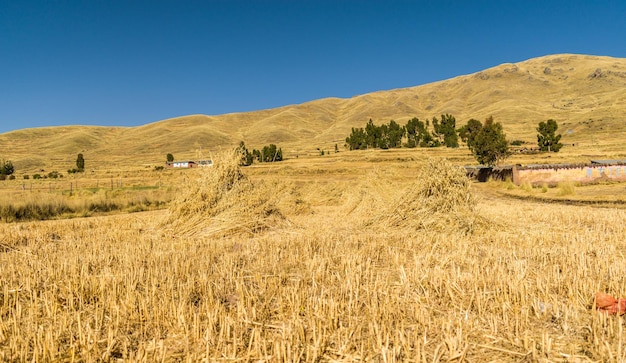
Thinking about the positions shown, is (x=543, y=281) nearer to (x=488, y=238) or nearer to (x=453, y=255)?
(x=453, y=255)

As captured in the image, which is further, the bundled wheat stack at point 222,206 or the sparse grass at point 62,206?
the sparse grass at point 62,206

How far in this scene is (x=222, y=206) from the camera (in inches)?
445

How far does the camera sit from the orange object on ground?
4.25m

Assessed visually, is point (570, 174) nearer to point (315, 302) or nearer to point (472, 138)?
point (472, 138)

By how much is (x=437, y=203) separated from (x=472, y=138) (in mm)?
48821

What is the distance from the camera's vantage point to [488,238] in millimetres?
9070

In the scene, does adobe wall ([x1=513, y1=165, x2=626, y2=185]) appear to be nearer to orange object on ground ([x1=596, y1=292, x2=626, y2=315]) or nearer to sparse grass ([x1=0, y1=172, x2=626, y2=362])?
sparse grass ([x1=0, y1=172, x2=626, y2=362])

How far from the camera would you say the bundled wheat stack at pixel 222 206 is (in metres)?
10.7

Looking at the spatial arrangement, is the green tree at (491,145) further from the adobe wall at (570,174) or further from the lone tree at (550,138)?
the lone tree at (550,138)

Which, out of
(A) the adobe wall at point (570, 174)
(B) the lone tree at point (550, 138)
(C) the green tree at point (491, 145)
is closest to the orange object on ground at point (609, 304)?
(A) the adobe wall at point (570, 174)

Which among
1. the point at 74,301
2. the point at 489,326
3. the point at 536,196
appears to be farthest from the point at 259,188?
the point at 536,196

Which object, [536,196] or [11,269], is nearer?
[11,269]

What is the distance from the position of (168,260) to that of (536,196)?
77.2 ft

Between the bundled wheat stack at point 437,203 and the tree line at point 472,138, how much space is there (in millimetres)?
35954
